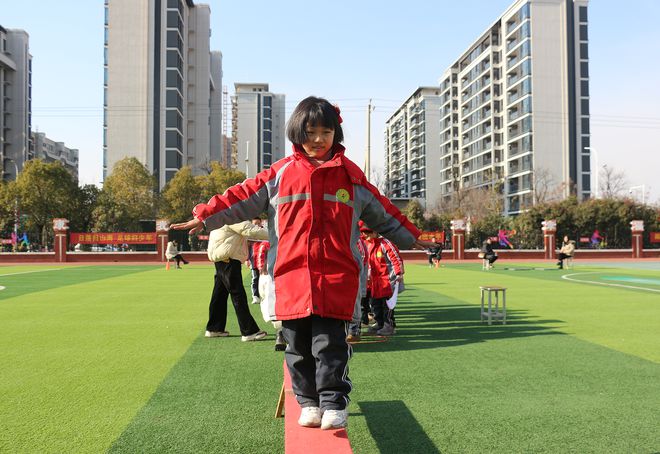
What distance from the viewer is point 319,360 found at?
2.92 metres

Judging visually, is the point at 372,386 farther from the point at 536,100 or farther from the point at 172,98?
the point at 536,100

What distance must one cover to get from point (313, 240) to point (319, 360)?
61 centimetres

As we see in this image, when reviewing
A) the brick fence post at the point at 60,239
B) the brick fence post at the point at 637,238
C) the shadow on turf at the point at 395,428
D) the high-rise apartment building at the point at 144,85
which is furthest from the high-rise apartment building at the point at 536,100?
the shadow on turf at the point at 395,428

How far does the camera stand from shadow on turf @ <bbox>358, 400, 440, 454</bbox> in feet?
10.7

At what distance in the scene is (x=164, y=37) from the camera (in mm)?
68062

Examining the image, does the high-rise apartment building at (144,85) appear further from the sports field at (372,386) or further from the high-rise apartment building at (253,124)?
the sports field at (372,386)

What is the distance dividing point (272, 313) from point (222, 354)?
329 centimetres

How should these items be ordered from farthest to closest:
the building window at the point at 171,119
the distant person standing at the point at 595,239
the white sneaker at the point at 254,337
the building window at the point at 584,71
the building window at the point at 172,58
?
the building window at the point at 584,71 < the building window at the point at 172,58 < the building window at the point at 171,119 < the distant person standing at the point at 595,239 < the white sneaker at the point at 254,337

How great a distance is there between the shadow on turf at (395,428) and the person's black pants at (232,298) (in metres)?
3.03

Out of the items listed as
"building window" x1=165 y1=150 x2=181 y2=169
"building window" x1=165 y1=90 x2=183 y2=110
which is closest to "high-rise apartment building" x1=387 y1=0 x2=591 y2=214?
"building window" x1=165 y1=150 x2=181 y2=169

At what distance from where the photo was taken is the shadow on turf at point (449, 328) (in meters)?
6.78

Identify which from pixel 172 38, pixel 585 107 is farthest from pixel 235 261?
pixel 585 107

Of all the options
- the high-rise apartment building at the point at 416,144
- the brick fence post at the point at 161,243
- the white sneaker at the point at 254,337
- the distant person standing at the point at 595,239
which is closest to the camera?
the white sneaker at the point at 254,337

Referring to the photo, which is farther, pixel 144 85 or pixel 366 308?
pixel 144 85
